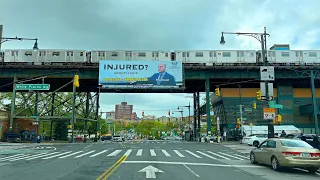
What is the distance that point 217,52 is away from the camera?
5019cm

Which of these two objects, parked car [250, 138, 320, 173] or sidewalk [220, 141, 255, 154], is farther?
sidewalk [220, 141, 255, 154]

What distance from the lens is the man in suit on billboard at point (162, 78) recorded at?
1924 inches

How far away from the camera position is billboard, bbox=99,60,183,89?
48250 mm

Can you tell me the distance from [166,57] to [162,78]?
3799 mm

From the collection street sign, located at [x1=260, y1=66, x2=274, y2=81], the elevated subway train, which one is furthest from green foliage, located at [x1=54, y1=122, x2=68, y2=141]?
street sign, located at [x1=260, y1=66, x2=274, y2=81]

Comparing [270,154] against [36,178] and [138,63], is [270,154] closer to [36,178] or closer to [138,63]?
[36,178]

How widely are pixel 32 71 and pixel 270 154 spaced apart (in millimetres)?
45352

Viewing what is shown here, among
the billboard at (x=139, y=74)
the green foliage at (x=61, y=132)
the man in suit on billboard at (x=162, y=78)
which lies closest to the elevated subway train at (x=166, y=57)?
the billboard at (x=139, y=74)

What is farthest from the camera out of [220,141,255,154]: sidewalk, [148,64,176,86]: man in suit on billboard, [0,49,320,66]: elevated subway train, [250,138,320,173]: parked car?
[0,49,320,66]: elevated subway train

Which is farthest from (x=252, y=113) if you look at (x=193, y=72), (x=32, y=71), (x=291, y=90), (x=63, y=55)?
(x=32, y=71)

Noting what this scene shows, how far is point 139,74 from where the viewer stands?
4884 centimetres

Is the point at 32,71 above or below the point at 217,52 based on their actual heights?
below

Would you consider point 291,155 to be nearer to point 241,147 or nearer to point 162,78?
point 241,147

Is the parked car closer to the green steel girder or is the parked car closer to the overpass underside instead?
the overpass underside
